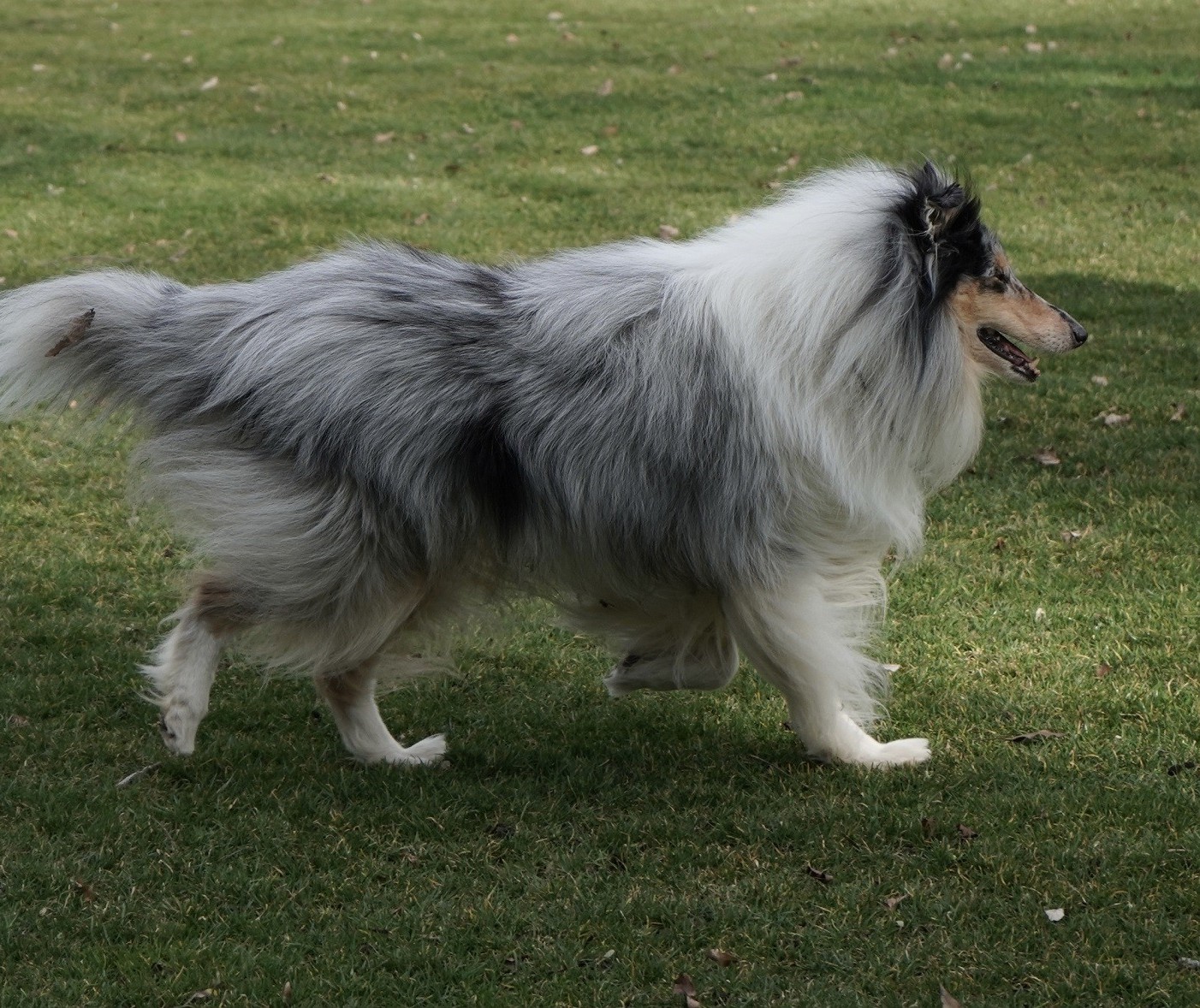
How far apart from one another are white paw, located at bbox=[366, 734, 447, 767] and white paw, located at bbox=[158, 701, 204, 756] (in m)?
0.56

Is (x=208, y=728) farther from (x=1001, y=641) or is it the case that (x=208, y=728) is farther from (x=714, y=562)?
(x=1001, y=641)

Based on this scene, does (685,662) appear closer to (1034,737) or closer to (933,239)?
(1034,737)

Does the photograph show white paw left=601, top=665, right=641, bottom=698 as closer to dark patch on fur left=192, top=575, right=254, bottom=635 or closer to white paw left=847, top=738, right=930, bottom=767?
white paw left=847, top=738, right=930, bottom=767

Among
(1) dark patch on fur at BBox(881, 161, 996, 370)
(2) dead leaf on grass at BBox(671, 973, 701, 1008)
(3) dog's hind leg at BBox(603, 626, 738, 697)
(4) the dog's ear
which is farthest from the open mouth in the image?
(2) dead leaf on grass at BBox(671, 973, 701, 1008)

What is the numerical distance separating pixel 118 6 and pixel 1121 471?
15099 mm

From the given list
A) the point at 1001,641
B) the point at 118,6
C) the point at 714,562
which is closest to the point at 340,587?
the point at 714,562

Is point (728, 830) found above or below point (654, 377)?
below

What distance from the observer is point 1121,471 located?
22.8 ft

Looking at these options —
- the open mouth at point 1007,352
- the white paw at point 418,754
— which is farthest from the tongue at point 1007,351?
the white paw at point 418,754

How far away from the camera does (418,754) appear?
15.9 feet

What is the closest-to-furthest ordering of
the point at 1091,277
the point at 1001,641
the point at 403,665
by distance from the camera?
1. the point at 403,665
2. the point at 1001,641
3. the point at 1091,277

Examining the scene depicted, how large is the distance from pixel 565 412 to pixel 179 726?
1586mm

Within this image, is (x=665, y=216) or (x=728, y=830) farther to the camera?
(x=665, y=216)

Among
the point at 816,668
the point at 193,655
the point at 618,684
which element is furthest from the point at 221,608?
the point at 816,668
